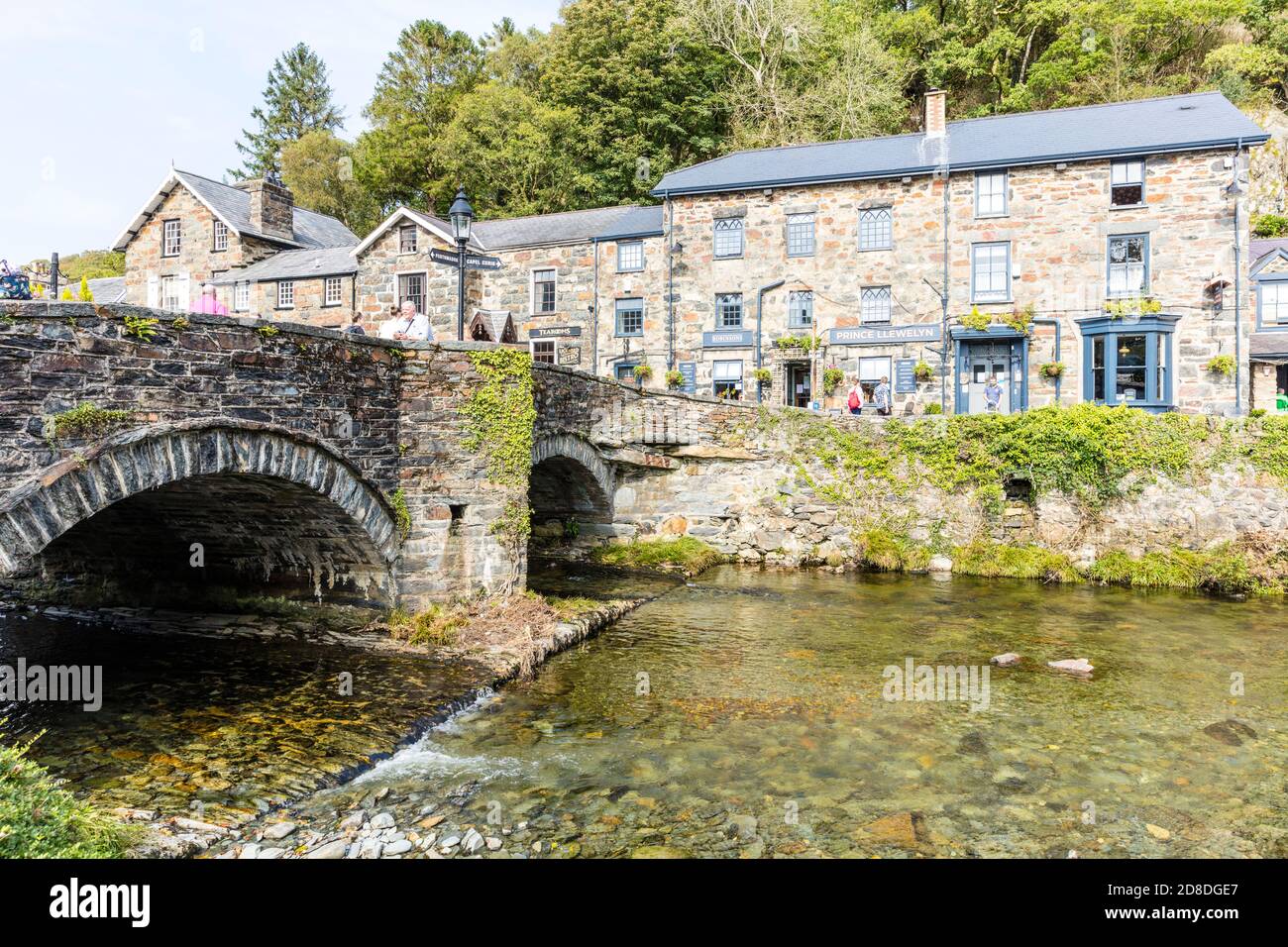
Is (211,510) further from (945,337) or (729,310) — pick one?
(945,337)

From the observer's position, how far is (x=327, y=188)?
1799 inches

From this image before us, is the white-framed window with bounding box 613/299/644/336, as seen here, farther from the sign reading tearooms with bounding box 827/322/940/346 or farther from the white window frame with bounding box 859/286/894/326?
the white window frame with bounding box 859/286/894/326

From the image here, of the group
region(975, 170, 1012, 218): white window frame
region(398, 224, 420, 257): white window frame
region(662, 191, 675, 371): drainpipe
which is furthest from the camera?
region(398, 224, 420, 257): white window frame

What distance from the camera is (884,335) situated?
86.8 ft

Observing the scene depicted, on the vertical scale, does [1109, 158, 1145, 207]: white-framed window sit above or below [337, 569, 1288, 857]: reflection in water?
above

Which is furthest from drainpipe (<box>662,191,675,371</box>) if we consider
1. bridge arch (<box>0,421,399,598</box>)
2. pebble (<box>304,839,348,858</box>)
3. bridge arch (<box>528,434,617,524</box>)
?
pebble (<box>304,839,348,858</box>)

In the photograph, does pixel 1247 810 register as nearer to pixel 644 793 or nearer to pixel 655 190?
pixel 644 793

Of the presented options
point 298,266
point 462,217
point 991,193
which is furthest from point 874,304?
point 298,266

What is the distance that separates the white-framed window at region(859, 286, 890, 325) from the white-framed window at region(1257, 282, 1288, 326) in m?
12.2

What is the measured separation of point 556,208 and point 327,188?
587 inches

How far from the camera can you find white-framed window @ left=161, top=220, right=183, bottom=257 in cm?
3344

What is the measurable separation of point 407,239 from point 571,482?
1626 cm

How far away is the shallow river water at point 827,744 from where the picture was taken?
6.50m

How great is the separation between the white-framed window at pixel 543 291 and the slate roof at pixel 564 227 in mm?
1153
